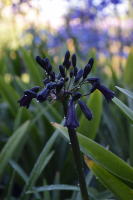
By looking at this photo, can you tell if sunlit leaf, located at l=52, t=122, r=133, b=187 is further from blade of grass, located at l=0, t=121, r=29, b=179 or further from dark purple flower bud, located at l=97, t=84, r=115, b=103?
blade of grass, located at l=0, t=121, r=29, b=179

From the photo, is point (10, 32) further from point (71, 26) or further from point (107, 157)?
point (107, 157)

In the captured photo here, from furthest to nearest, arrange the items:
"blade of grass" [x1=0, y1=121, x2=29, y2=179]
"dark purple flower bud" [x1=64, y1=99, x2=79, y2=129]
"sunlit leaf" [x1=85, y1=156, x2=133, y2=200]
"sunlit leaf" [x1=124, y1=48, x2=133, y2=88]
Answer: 1. "sunlit leaf" [x1=124, y1=48, x2=133, y2=88]
2. "blade of grass" [x1=0, y1=121, x2=29, y2=179]
3. "sunlit leaf" [x1=85, y1=156, x2=133, y2=200]
4. "dark purple flower bud" [x1=64, y1=99, x2=79, y2=129]

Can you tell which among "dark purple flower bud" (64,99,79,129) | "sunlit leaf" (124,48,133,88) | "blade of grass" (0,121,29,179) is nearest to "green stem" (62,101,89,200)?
"dark purple flower bud" (64,99,79,129)

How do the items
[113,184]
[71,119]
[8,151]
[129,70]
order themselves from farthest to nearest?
1. [129,70]
2. [8,151]
3. [113,184]
4. [71,119]

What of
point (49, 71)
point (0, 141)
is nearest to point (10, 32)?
point (0, 141)

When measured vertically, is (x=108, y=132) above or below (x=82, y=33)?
below

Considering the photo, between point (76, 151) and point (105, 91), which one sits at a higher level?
point (105, 91)

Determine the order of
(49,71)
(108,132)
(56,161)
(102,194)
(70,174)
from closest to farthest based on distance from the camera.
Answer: (49,71)
(102,194)
(70,174)
(56,161)
(108,132)

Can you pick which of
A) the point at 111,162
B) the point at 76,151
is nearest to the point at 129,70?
the point at 111,162

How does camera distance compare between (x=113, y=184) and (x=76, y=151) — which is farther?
(x=113, y=184)

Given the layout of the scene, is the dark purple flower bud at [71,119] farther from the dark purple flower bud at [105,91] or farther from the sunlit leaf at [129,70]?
the sunlit leaf at [129,70]

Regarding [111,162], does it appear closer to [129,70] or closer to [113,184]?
[113,184]
